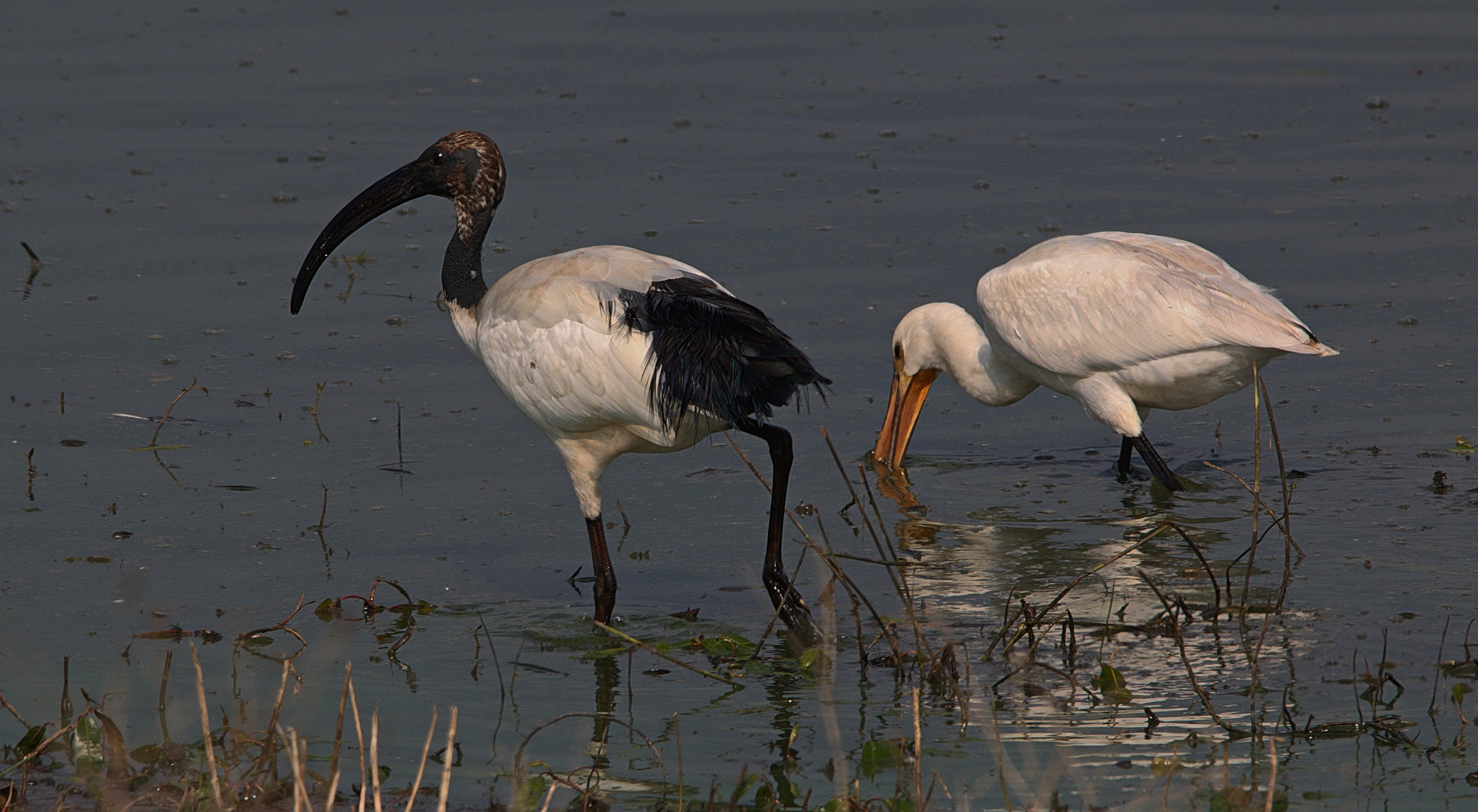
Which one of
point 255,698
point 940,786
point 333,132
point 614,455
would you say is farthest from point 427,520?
point 333,132

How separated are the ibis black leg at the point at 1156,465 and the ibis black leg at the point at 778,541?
2039 mm

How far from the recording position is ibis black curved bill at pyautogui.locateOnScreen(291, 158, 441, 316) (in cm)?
638

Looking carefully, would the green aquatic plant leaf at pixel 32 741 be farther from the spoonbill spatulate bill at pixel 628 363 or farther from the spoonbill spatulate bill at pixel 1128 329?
the spoonbill spatulate bill at pixel 1128 329

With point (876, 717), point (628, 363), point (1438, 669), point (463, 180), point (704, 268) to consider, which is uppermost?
point (463, 180)

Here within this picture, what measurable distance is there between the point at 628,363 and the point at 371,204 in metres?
1.66

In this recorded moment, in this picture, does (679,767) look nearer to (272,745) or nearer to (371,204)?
(272,745)

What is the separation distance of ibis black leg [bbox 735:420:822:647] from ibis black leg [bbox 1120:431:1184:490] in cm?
204

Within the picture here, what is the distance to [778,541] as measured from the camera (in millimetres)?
5648

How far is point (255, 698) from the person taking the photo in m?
4.91

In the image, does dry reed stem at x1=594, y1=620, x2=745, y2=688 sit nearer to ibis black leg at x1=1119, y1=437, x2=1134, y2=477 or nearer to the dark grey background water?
the dark grey background water

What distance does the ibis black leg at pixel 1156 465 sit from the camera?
7.05 meters

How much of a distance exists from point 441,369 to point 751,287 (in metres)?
1.81

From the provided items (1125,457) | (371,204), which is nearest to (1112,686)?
(1125,457)

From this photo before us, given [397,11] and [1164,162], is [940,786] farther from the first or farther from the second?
[397,11]
